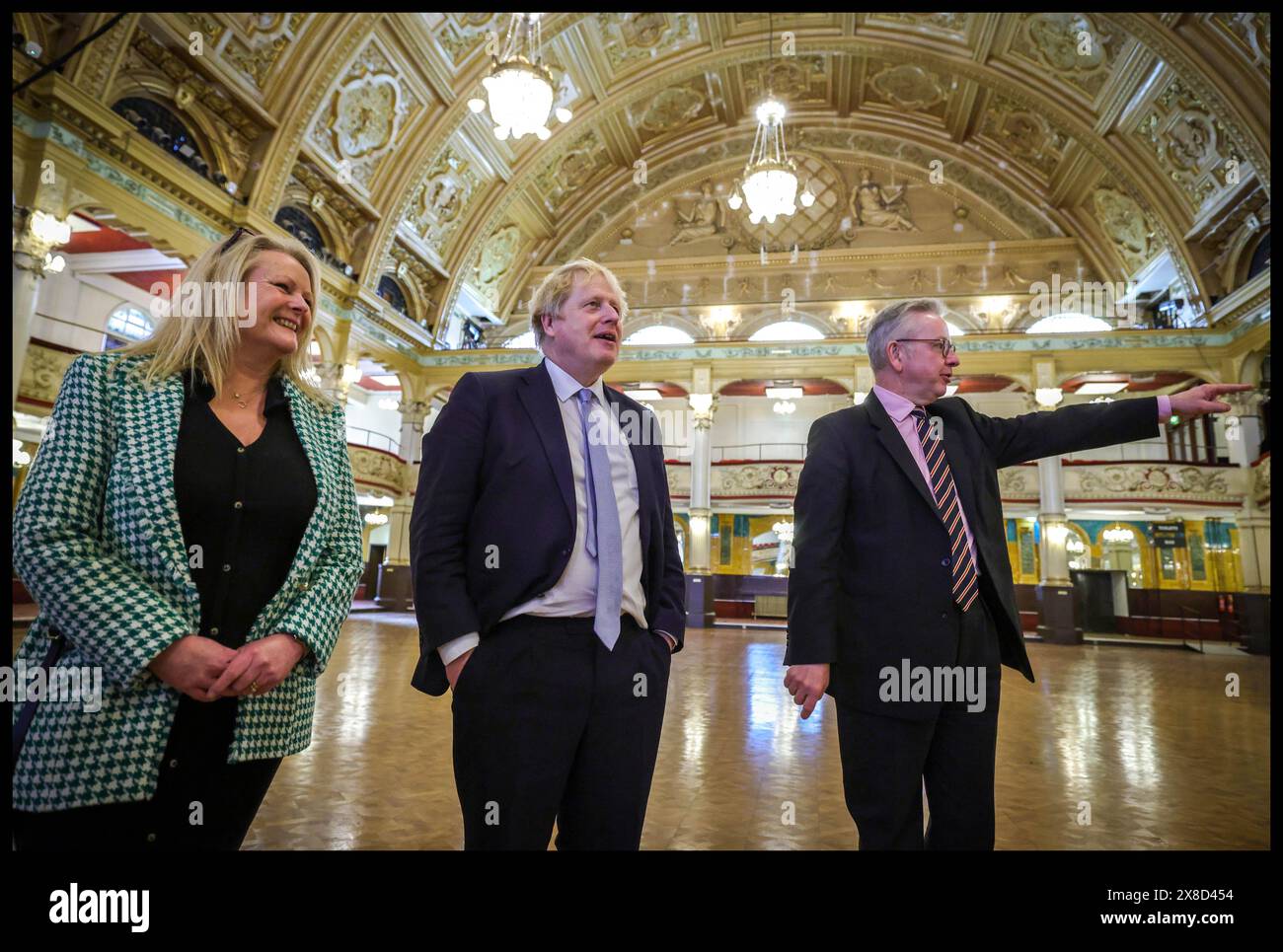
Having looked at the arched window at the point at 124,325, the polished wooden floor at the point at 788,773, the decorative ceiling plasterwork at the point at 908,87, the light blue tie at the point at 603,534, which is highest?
the decorative ceiling plasterwork at the point at 908,87

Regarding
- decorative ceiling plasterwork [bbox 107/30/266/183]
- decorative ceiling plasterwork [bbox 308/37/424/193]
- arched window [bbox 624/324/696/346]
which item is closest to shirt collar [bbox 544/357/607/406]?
decorative ceiling plasterwork [bbox 107/30/266/183]

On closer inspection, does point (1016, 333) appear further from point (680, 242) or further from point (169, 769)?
point (169, 769)

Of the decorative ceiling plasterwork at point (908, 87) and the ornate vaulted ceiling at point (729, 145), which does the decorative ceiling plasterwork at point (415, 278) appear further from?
the decorative ceiling plasterwork at point (908, 87)

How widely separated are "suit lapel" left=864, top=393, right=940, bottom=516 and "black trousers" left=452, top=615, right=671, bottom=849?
0.99 m

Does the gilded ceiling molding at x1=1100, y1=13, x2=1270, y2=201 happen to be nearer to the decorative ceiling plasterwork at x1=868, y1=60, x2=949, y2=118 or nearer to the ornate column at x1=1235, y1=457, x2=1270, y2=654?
the decorative ceiling plasterwork at x1=868, y1=60, x2=949, y2=118

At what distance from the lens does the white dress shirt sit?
1.63m

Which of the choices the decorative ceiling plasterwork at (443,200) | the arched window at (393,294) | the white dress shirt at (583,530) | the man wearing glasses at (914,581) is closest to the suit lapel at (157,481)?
the white dress shirt at (583,530)

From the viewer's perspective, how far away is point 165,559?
4.41 feet

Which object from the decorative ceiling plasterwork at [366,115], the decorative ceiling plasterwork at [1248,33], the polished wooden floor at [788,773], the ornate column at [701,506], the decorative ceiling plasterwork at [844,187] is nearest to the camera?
the polished wooden floor at [788,773]

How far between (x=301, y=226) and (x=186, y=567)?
14891 millimetres

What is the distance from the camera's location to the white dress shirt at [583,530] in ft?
5.35

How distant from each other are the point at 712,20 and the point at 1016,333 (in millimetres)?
9786

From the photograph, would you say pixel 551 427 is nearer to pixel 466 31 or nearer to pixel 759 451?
pixel 466 31

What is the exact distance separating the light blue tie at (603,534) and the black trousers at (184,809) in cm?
80
